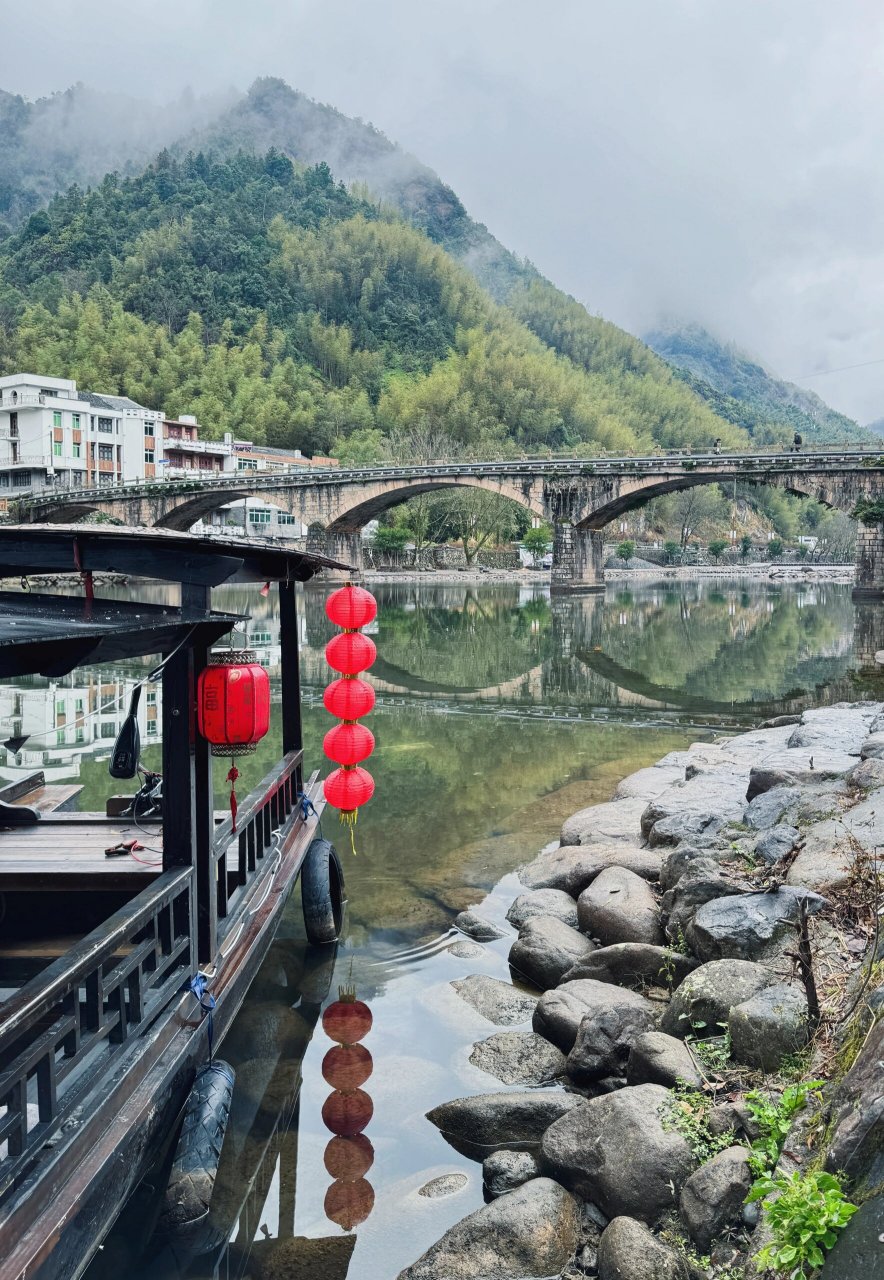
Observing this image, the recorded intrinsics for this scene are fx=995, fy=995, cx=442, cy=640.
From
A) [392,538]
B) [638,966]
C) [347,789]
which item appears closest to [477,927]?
[347,789]

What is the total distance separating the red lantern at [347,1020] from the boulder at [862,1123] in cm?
313

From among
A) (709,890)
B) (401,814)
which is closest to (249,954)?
(709,890)

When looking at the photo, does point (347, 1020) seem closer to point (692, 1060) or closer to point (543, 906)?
point (543, 906)

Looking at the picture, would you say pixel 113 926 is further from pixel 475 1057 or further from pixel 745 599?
pixel 745 599

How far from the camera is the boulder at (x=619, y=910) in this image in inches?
239

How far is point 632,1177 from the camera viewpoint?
3660 mm

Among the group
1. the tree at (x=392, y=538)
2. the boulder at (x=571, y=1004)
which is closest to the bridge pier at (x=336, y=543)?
the tree at (x=392, y=538)

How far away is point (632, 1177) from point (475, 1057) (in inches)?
67.9

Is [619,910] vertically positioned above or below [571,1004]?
above

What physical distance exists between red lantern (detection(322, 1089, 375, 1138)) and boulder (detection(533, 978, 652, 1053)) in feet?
3.24

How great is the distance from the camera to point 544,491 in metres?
47.6

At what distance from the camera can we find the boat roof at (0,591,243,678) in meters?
3.17

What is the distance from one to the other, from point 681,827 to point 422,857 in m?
2.39

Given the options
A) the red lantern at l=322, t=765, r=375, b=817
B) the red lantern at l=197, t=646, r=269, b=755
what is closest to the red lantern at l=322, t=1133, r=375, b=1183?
the red lantern at l=197, t=646, r=269, b=755
